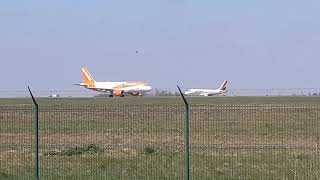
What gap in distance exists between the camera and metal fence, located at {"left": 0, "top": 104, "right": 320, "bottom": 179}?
16.1m

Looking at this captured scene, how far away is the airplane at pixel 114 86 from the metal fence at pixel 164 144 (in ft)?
330

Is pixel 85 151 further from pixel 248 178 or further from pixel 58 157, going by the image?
pixel 248 178

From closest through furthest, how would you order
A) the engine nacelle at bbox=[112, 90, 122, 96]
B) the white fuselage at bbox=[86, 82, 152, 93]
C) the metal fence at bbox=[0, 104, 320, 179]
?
the metal fence at bbox=[0, 104, 320, 179] < the engine nacelle at bbox=[112, 90, 122, 96] < the white fuselage at bbox=[86, 82, 152, 93]

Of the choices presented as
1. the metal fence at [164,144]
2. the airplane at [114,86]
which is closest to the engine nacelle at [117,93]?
the airplane at [114,86]

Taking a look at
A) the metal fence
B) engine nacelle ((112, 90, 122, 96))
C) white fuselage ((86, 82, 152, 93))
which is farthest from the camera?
white fuselage ((86, 82, 152, 93))

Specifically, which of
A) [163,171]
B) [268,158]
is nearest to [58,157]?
[163,171]

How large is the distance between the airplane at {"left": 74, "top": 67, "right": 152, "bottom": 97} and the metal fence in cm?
10074

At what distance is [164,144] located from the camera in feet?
64.8

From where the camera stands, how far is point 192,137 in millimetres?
20797

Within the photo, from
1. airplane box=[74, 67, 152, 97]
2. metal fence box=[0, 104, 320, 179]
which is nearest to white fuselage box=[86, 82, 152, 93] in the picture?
airplane box=[74, 67, 152, 97]

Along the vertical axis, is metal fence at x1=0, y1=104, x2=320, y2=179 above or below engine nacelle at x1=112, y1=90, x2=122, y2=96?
above

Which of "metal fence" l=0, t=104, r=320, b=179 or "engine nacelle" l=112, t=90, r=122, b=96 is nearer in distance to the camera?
"metal fence" l=0, t=104, r=320, b=179

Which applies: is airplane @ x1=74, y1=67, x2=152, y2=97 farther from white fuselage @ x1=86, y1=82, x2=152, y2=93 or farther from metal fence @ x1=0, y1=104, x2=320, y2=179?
metal fence @ x1=0, y1=104, x2=320, y2=179

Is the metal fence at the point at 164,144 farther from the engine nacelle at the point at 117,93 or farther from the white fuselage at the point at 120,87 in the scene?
the white fuselage at the point at 120,87
